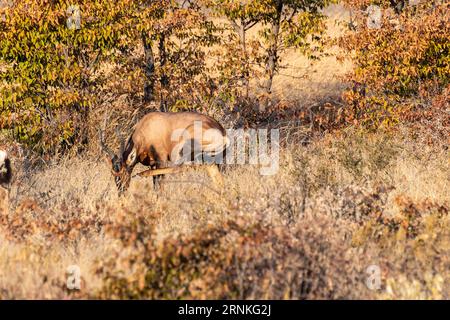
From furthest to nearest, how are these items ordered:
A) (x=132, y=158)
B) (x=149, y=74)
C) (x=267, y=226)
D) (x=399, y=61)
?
(x=149, y=74) → (x=399, y=61) → (x=132, y=158) → (x=267, y=226)

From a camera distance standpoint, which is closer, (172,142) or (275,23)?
(172,142)

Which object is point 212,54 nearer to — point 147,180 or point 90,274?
point 147,180

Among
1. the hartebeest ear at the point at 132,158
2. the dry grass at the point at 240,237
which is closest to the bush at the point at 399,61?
the dry grass at the point at 240,237

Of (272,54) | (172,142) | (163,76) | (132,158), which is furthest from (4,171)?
(272,54)

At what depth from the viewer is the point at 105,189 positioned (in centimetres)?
1006

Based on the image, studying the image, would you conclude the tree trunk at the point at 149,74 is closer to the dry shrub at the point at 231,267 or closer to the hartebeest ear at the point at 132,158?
the hartebeest ear at the point at 132,158

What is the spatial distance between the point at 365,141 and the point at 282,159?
1403 millimetres

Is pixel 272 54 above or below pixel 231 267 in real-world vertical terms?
above

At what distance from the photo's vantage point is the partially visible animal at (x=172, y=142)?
10.6 m

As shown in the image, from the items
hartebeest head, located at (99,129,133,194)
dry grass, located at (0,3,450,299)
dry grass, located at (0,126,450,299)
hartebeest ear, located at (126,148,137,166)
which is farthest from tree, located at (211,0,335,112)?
hartebeest head, located at (99,129,133,194)

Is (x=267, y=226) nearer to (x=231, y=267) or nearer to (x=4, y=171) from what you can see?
(x=231, y=267)

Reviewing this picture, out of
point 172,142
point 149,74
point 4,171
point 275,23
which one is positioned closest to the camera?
point 4,171

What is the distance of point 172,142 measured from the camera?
10.7m
